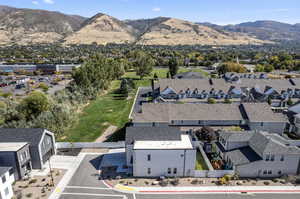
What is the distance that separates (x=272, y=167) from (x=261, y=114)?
15453 mm

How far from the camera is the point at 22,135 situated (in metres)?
31.6

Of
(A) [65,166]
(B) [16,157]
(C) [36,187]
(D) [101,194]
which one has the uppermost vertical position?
(B) [16,157]

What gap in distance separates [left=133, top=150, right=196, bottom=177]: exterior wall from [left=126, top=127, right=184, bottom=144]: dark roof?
340cm

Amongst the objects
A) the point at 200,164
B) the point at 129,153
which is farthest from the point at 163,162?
the point at 200,164

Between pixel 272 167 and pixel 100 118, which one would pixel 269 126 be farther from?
pixel 100 118

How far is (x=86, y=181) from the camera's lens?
28.5 m

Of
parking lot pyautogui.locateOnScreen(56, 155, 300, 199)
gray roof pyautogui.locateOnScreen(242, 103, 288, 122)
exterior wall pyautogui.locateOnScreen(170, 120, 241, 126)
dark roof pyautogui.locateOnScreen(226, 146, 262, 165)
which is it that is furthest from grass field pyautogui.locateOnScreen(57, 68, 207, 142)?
gray roof pyautogui.locateOnScreen(242, 103, 288, 122)

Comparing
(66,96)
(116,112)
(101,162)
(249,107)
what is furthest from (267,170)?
(66,96)

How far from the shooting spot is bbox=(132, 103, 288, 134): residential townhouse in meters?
40.7

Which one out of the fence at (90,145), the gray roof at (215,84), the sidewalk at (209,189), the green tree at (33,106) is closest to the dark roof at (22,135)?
the fence at (90,145)

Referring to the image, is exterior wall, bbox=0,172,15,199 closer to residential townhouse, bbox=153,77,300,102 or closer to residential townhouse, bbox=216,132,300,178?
residential townhouse, bbox=216,132,300,178

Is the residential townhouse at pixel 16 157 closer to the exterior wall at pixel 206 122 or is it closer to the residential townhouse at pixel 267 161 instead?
the exterior wall at pixel 206 122

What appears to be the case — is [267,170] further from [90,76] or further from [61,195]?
[90,76]

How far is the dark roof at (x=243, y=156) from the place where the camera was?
29.6m
